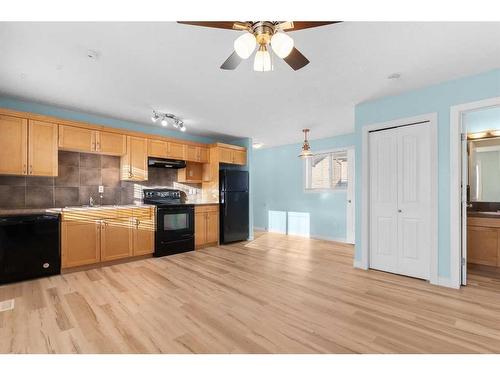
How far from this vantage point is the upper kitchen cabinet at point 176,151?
187 inches

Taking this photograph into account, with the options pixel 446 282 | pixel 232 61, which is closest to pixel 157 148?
pixel 232 61

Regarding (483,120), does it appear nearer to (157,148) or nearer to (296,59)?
(296,59)

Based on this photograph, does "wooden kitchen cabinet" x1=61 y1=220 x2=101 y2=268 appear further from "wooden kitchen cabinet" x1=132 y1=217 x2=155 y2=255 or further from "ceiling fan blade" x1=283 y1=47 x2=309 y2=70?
"ceiling fan blade" x1=283 y1=47 x2=309 y2=70

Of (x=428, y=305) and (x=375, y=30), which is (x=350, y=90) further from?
(x=428, y=305)

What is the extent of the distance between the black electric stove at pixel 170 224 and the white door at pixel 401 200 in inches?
128

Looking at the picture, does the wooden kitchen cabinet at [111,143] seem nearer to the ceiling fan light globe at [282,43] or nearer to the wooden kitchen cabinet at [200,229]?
the wooden kitchen cabinet at [200,229]


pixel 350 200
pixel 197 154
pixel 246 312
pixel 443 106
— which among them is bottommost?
pixel 246 312

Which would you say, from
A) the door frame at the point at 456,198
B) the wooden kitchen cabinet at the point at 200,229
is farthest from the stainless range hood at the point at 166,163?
the door frame at the point at 456,198

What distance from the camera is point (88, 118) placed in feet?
13.2

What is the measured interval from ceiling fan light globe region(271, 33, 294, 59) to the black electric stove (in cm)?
352

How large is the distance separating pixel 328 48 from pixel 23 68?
3.16 meters

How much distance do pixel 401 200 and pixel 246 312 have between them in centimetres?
255

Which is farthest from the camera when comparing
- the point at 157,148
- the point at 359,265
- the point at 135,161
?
the point at 157,148

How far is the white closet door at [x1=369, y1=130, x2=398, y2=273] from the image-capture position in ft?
10.9
